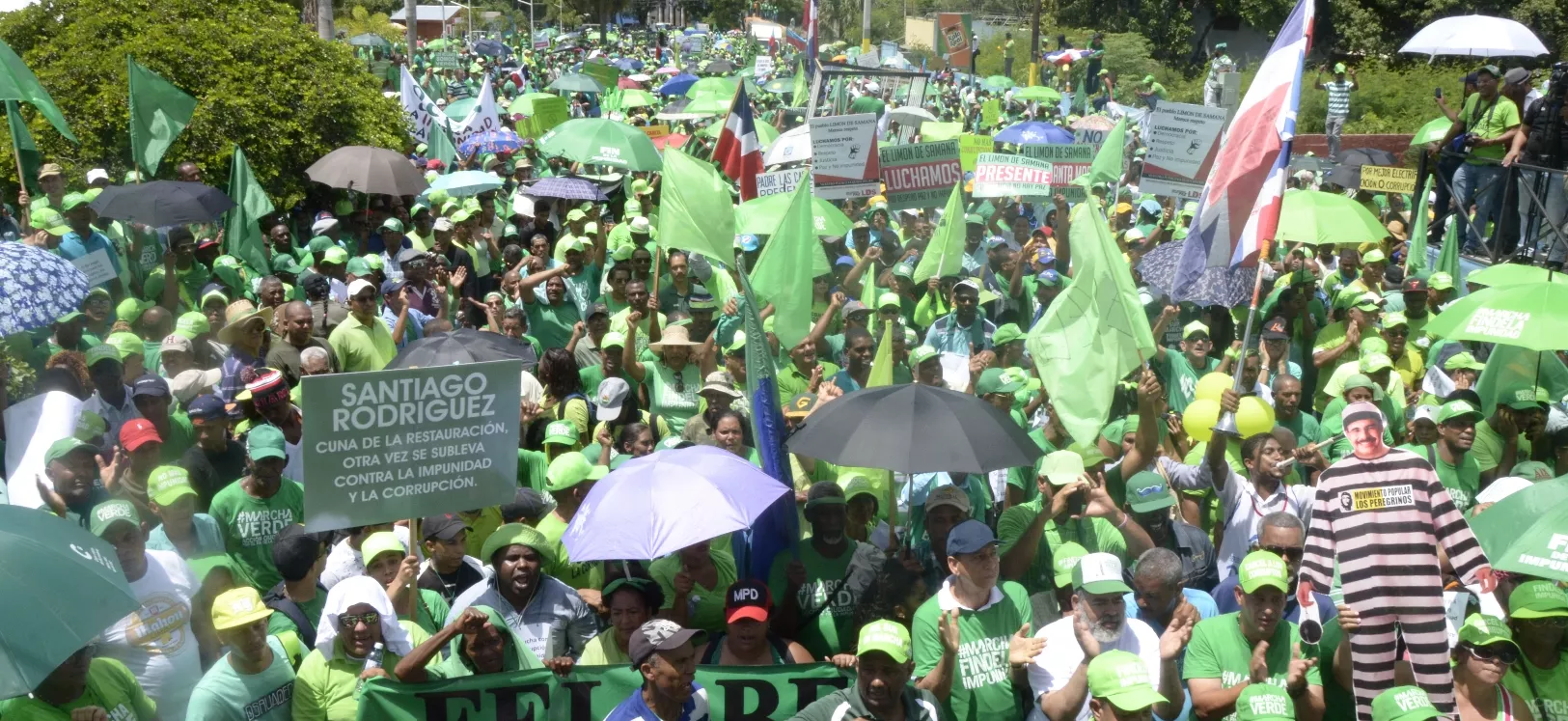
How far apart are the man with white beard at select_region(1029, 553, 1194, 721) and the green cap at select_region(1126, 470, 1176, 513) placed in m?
1.16

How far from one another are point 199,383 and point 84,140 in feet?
23.2

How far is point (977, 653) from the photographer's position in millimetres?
5391

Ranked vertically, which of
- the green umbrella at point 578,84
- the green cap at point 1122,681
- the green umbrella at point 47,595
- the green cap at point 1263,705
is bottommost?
the green umbrella at point 578,84

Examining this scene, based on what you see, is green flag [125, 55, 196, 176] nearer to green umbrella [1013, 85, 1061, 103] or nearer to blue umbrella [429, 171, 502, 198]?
blue umbrella [429, 171, 502, 198]

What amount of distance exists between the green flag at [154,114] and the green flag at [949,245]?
6124 mm

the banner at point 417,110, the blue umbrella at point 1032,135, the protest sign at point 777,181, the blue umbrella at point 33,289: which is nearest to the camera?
the blue umbrella at point 33,289

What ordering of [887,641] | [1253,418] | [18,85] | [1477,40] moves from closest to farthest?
[887,641] < [1253,418] < [18,85] < [1477,40]

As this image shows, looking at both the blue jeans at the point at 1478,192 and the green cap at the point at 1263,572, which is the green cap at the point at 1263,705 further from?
the blue jeans at the point at 1478,192

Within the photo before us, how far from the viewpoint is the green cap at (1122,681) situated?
4574 mm

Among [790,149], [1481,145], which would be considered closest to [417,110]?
[790,149]

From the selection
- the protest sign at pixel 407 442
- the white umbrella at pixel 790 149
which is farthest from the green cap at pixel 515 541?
the white umbrella at pixel 790 149

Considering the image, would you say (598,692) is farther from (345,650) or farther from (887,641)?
(887,641)

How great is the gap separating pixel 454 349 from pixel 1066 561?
369 cm

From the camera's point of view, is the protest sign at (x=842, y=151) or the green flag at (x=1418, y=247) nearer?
the protest sign at (x=842, y=151)
